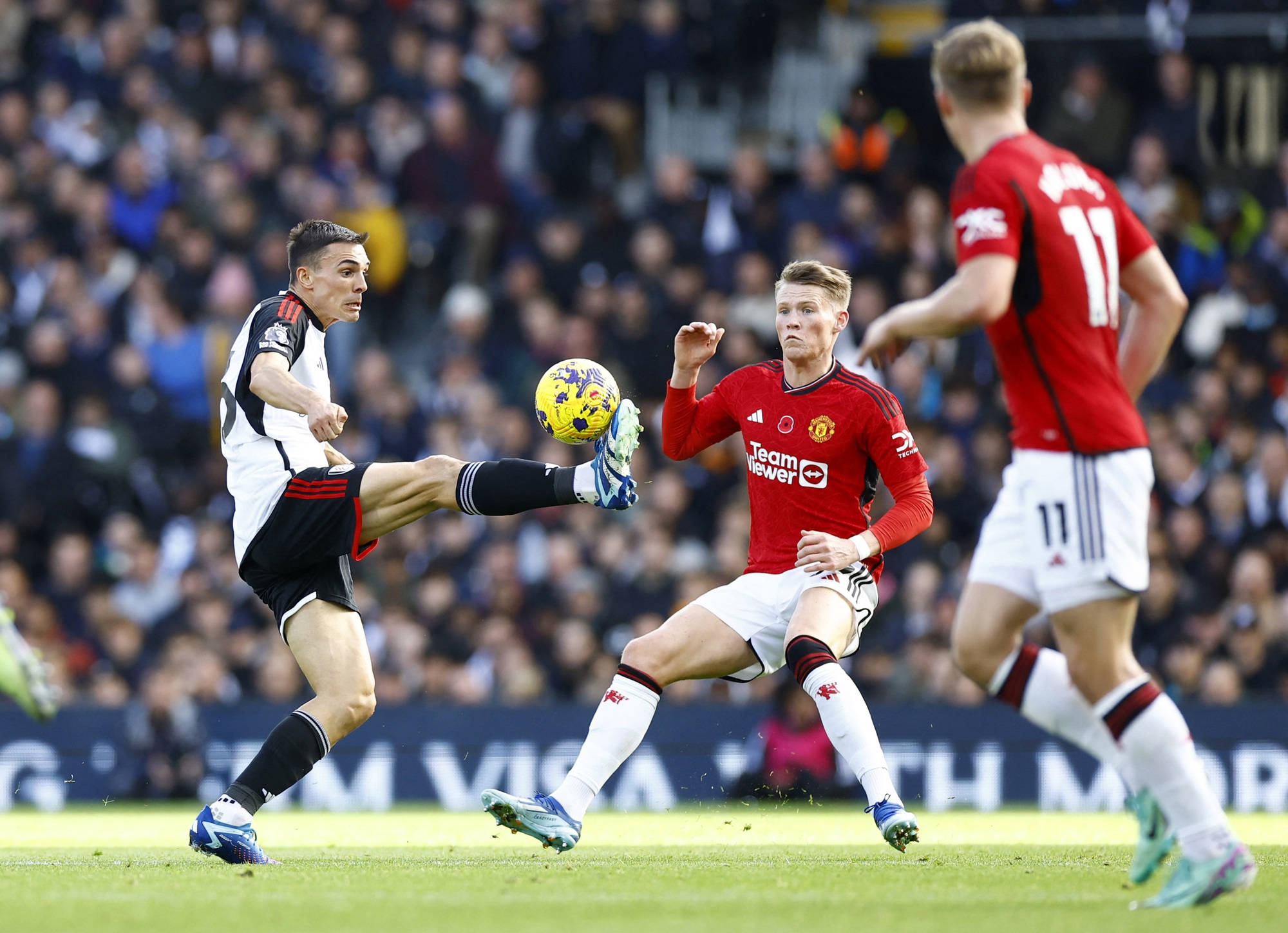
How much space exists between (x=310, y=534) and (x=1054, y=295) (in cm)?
314

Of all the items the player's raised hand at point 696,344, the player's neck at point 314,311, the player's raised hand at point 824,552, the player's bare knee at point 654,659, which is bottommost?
the player's bare knee at point 654,659

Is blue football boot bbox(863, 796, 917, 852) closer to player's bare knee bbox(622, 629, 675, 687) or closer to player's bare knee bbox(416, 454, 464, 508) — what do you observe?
player's bare knee bbox(622, 629, 675, 687)

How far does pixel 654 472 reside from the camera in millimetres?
13289

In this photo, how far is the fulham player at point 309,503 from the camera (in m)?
6.55

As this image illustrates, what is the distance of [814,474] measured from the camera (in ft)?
22.7

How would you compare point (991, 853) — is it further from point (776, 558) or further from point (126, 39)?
point (126, 39)

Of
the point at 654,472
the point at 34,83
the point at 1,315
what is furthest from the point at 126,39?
the point at 654,472

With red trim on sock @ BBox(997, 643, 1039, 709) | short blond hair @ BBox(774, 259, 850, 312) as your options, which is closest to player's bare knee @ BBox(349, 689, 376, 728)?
short blond hair @ BBox(774, 259, 850, 312)

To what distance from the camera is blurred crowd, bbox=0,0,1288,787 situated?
12.3m

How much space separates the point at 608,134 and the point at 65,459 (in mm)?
5601

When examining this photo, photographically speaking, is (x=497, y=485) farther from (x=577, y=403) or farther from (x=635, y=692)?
(x=635, y=692)

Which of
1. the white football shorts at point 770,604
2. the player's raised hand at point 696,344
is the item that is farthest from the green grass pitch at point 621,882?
the player's raised hand at point 696,344

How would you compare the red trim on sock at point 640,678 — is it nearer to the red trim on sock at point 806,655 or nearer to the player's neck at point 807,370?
the red trim on sock at point 806,655

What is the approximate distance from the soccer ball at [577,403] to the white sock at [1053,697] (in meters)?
2.16
